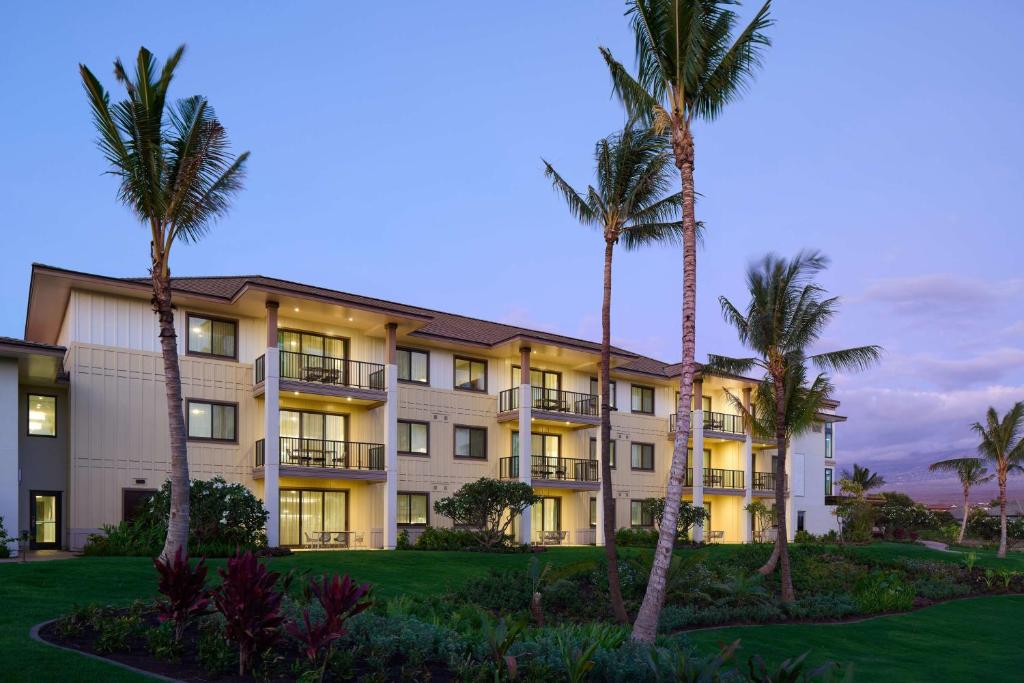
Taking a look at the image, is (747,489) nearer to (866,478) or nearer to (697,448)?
(697,448)

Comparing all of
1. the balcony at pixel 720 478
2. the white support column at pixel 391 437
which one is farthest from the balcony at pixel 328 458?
the balcony at pixel 720 478

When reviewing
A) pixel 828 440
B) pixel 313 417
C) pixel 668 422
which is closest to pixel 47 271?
pixel 313 417

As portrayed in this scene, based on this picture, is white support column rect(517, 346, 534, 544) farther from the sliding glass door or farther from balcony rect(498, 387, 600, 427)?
the sliding glass door

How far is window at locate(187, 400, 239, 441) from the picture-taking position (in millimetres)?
29156

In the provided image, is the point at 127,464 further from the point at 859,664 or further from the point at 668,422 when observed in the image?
the point at 668,422

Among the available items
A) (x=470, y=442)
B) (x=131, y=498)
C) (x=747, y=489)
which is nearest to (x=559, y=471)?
(x=470, y=442)

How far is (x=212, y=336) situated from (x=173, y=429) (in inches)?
511

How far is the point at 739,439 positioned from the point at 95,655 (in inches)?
1554

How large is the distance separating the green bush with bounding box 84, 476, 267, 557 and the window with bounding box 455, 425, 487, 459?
11069 mm

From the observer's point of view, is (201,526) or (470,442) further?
(470,442)

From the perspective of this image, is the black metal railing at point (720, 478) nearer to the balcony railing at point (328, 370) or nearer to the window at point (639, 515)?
the window at point (639, 515)

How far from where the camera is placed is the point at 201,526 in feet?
82.3

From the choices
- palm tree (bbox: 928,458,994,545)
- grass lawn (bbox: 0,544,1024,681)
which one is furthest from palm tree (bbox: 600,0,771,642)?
palm tree (bbox: 928,458,994,545)

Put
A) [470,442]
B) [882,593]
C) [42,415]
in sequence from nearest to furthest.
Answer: [882,593] → [42,415] → [470,442]
